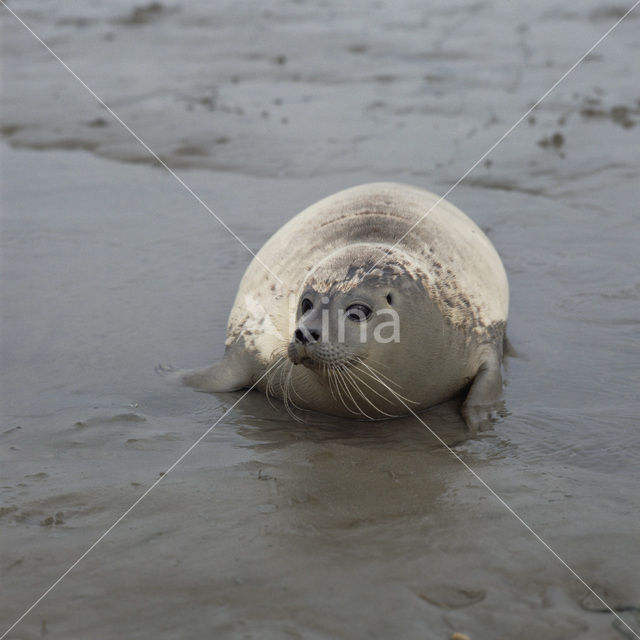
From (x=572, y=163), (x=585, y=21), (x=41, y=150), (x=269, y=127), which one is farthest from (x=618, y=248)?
(x=585, y=21)

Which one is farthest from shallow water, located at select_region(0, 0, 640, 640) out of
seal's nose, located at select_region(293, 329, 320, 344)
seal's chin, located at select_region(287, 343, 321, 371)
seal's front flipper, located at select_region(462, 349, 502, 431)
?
seal's nose, located at select_region(293, 329, 320, 344)

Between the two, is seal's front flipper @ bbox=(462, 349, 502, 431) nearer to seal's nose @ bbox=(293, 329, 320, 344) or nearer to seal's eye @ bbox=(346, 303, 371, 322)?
seal's eye @ bbox=(346, 303, 371, 322)

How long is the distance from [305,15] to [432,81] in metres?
4.30

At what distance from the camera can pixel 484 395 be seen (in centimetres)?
424

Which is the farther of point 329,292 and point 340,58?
point 340,58

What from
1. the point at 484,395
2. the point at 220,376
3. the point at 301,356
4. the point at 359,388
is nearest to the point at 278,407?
the point at 220,376

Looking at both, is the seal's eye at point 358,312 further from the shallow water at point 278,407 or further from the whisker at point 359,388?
the shallow water at point 278,407

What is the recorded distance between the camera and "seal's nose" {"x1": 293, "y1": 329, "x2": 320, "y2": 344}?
3.69 metres

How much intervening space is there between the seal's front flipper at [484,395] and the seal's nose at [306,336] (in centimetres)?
83

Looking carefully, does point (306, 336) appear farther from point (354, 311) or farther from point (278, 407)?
point (278, 407)

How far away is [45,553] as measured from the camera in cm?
300

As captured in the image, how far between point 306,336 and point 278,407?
2.38 ft

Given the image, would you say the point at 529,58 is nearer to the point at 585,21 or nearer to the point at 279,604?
the point at 585,21

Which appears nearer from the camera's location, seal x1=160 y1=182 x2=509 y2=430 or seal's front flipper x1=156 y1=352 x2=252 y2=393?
seal x1=160 y1=182 x2=509 y2=430
